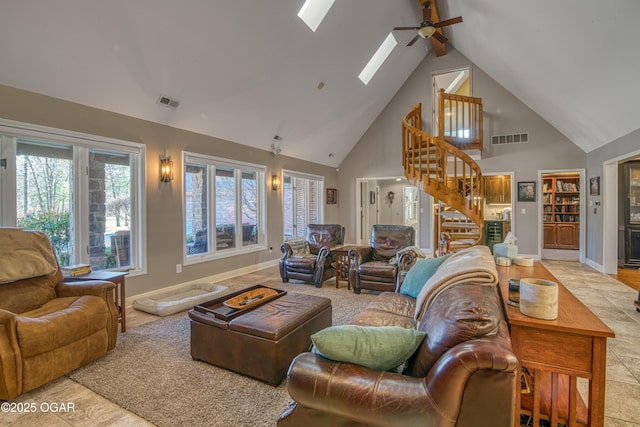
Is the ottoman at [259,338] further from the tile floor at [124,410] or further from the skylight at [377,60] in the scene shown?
the skylight at [377,60]

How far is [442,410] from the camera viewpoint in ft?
3.48

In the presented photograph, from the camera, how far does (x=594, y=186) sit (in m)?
5.98

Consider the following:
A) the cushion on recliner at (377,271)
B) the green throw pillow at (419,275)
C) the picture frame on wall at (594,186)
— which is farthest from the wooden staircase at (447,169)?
the green throw pillow at (419,275)

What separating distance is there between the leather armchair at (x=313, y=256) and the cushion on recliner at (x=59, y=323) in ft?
8.77

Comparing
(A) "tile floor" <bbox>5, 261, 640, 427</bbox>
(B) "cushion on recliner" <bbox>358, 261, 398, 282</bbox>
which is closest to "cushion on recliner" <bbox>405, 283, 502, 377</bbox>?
(A) "tile floor" <bbox>5, 261, 640, 427</bbox>

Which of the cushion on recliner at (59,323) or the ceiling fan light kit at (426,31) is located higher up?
the ceiling fan light kit at (426,31)

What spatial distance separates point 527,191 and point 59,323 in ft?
26.7

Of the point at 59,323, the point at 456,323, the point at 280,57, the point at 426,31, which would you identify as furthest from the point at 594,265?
the point at 59,323

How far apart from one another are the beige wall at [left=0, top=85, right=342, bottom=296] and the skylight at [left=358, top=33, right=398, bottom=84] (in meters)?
2.51

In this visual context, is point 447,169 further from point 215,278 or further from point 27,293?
point 27,293

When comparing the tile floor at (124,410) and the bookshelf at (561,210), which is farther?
the bookshelf at (561,210)

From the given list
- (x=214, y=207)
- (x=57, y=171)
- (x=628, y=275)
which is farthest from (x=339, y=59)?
(x=628, y=275)

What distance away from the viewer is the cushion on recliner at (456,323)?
1.17m

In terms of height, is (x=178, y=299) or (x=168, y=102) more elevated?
(x=168, y=102)
